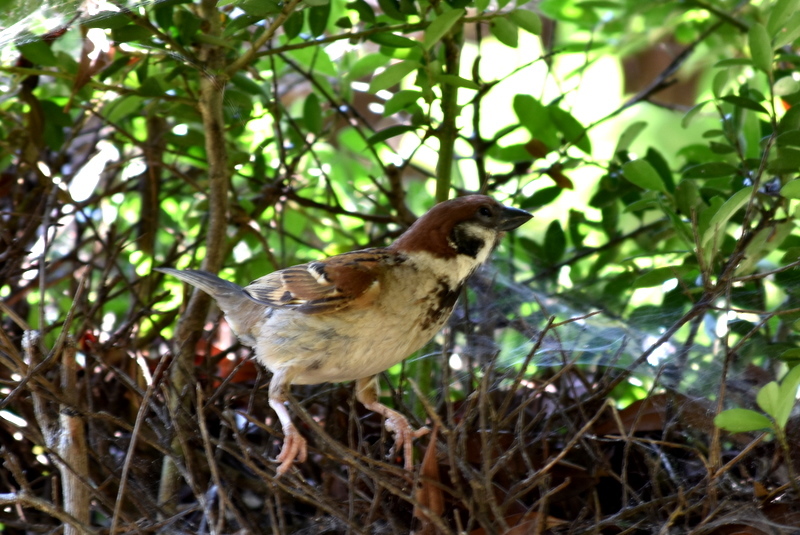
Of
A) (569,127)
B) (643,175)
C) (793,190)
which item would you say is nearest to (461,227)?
(643,175)

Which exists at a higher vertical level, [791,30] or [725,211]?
[791,30]

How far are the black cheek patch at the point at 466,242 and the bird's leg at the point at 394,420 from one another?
11.6 inches

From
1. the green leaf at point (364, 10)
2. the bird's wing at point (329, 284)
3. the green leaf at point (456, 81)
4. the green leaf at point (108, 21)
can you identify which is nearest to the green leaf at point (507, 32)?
the green leaf at point (456, 81)

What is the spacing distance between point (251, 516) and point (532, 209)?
37.6 inches

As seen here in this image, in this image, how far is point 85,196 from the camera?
190cm

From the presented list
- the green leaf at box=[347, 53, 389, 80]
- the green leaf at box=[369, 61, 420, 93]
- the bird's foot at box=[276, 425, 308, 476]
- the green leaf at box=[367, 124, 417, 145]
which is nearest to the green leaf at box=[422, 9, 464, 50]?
the green leaf at box=[369, 61, 420, 93]

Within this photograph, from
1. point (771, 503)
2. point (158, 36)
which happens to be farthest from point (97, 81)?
point (771, 503)

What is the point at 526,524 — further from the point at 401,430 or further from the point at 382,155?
the point at 382,155

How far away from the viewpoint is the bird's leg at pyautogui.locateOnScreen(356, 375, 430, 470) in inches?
54.0

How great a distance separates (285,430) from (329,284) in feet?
0.88

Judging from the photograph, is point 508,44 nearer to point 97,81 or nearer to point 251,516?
point 97,81

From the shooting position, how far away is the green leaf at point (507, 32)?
153 centimetres

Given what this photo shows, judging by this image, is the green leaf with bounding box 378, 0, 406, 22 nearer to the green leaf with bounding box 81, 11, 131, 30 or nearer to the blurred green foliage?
the blurred green foliage

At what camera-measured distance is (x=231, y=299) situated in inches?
62.6
